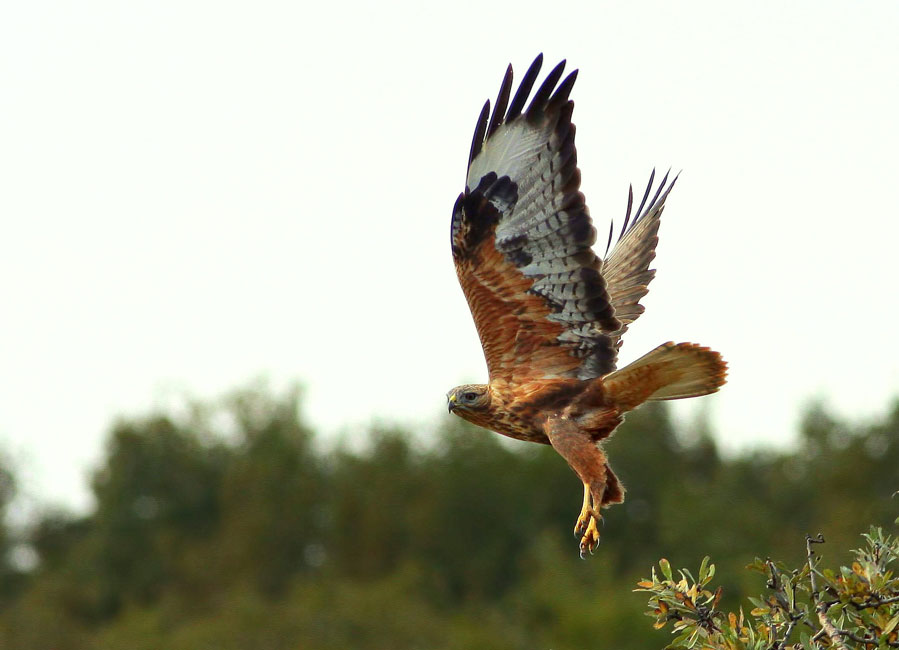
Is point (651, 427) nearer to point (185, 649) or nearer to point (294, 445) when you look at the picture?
point (294, 445)

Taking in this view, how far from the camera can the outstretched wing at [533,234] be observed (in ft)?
23.1

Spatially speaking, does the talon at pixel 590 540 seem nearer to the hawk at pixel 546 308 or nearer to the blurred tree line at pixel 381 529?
the hawk at pixel 546 308

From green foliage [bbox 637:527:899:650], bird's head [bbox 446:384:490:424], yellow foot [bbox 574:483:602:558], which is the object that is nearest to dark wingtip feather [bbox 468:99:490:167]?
bird's head [bbox 446:384:490:424]

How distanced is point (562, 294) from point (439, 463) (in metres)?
36.0

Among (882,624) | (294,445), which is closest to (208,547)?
(294,445)

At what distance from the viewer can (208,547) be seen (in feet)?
135

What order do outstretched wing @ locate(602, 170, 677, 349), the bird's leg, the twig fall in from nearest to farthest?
the twig → the bird's leg → outstretched wing @ locate(602, 170, 677, 349)

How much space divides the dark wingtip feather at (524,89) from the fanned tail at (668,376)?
148cm

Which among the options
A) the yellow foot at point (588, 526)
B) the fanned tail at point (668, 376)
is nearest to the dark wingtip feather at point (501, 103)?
the fanned tail at point (668, 376)

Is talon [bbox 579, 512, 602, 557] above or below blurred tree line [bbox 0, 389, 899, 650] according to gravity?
below

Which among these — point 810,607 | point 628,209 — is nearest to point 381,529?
point 628,209

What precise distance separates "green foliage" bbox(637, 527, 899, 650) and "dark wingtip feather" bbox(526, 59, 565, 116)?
9.83 ft

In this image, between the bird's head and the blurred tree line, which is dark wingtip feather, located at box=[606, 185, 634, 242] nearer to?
the bird's head

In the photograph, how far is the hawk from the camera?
7009 millimetres
